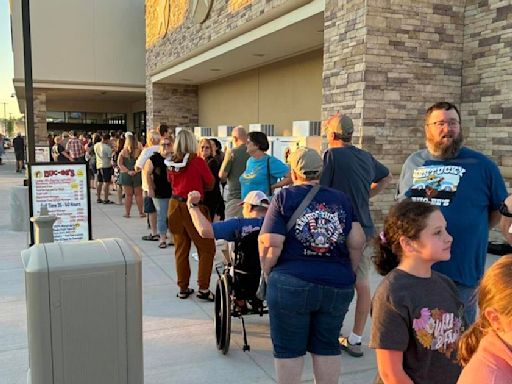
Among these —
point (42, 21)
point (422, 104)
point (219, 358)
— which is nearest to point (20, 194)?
point (219, 358)

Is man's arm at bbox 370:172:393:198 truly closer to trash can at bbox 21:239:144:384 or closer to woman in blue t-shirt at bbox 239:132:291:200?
woman in blue t-shirt at bbox 239:132:291:200

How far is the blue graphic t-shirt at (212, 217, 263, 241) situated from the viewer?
12.7 ft

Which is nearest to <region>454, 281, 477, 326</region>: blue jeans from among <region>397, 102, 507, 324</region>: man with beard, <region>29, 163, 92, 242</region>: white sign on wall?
<region>397, 102, 507, 324</region>: man with beard

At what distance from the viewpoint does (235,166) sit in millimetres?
6684

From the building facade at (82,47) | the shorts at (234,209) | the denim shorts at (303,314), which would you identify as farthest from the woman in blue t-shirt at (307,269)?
the building facade at (82,47)

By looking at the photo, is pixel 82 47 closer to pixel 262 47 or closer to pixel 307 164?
pixel 262 47

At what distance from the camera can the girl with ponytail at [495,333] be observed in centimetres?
128

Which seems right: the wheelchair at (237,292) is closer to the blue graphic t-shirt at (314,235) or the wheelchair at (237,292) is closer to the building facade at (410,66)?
the blue graphic t-shirt at (314,235)

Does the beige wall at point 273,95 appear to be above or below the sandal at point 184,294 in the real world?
above

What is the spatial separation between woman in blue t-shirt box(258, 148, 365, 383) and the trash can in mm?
847

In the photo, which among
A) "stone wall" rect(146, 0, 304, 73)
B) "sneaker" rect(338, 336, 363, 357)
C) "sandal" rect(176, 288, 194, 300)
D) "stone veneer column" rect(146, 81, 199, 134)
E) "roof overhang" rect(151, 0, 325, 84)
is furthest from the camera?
"stone veneer column" rect(146, 81, 199, 134)

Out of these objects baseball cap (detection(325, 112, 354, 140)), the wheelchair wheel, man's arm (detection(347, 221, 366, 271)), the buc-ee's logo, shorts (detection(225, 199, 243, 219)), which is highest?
the buc-ee's logo

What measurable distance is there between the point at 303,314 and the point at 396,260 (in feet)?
2.39

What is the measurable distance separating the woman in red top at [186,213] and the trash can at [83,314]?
2.96 m
